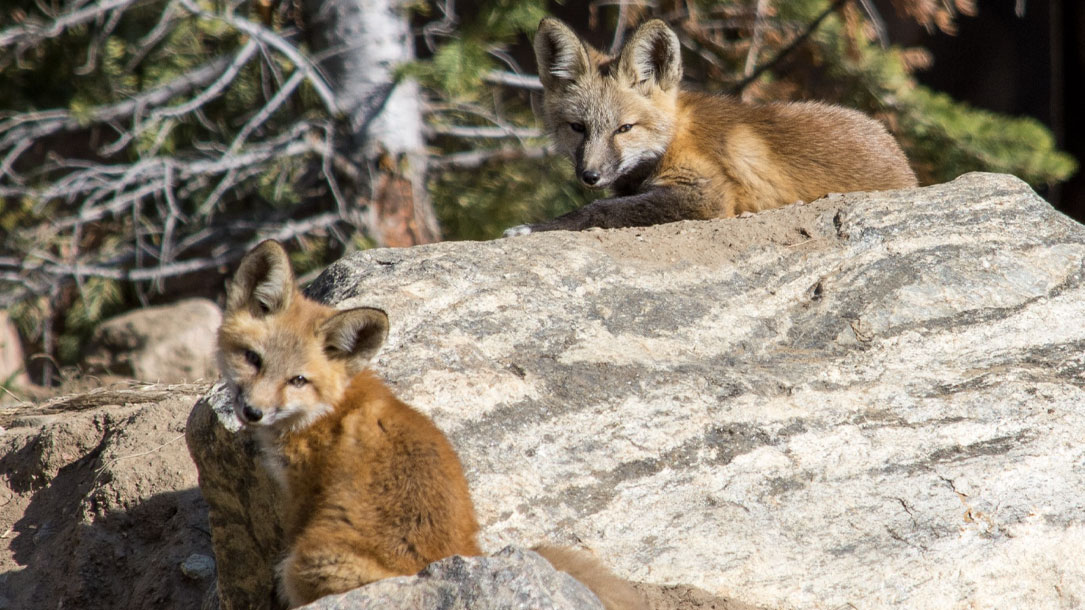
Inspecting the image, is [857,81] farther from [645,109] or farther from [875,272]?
Answer: [875,272]

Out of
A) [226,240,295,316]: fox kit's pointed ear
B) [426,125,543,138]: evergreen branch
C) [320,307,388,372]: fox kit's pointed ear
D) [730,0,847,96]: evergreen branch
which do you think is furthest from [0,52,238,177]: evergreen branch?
[320,307,388,372]: fox kit's pointed ear

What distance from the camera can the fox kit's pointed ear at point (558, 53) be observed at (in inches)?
244

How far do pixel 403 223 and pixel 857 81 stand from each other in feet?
13.9

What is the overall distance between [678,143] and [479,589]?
365cm

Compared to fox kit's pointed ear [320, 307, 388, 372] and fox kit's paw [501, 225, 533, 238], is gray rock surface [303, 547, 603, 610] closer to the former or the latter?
fox kit's pointed ear [320, 307, 388, 372]

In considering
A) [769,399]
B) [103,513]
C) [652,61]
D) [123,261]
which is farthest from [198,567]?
[123,261]

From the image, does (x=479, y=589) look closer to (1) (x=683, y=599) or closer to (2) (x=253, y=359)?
(1) (x=683, y=599)

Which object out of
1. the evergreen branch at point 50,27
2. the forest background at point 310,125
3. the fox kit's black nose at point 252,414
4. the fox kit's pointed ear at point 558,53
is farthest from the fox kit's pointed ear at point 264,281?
the evergreen branch at point 50,27

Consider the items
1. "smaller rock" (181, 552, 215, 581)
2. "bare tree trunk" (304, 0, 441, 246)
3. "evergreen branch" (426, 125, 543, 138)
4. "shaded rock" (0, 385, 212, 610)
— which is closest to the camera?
"smaller rock" (181, 552, 215, 581)

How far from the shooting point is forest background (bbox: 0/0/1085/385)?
8.41 meters

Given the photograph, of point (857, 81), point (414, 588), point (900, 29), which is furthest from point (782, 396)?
point (900, 29)

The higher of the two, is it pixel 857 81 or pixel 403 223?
pixel 857 81

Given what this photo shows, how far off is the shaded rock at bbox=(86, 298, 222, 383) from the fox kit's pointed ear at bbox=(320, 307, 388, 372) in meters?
4.85

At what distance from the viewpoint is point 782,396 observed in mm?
4332
